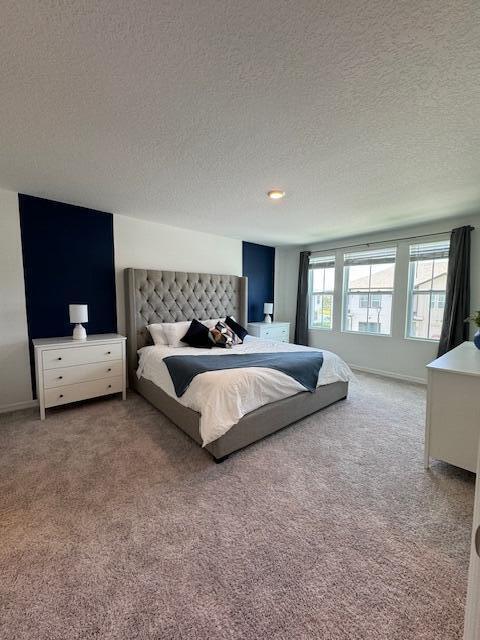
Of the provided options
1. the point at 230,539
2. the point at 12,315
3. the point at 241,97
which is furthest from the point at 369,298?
the point at 12,315

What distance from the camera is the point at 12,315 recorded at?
3.05 metres

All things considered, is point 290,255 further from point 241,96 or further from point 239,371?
point 241,96

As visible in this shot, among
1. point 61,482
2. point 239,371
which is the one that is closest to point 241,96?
point 239,371

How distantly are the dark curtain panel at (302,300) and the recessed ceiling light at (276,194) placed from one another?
2724 millimetres

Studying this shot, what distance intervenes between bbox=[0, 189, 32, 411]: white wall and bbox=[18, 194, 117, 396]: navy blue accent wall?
0.07 metres

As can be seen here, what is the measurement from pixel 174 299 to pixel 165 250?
78 cm

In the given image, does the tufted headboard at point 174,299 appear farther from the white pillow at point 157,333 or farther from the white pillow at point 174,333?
the white pillow at point 174,333

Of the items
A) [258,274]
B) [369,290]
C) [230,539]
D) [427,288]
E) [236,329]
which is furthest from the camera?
[258,274]

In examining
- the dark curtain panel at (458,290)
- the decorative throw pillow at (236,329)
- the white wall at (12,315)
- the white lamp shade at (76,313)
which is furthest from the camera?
the decorative throw pillow at (236,329)

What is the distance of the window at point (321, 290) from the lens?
5.35 m

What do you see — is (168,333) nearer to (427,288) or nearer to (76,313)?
(76,313)

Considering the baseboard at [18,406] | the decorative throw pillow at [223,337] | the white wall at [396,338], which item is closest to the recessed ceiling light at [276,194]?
the decorative throw pillow at [223,337]

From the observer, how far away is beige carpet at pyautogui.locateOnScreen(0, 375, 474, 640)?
113 centimetres

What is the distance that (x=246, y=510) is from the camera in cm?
170
